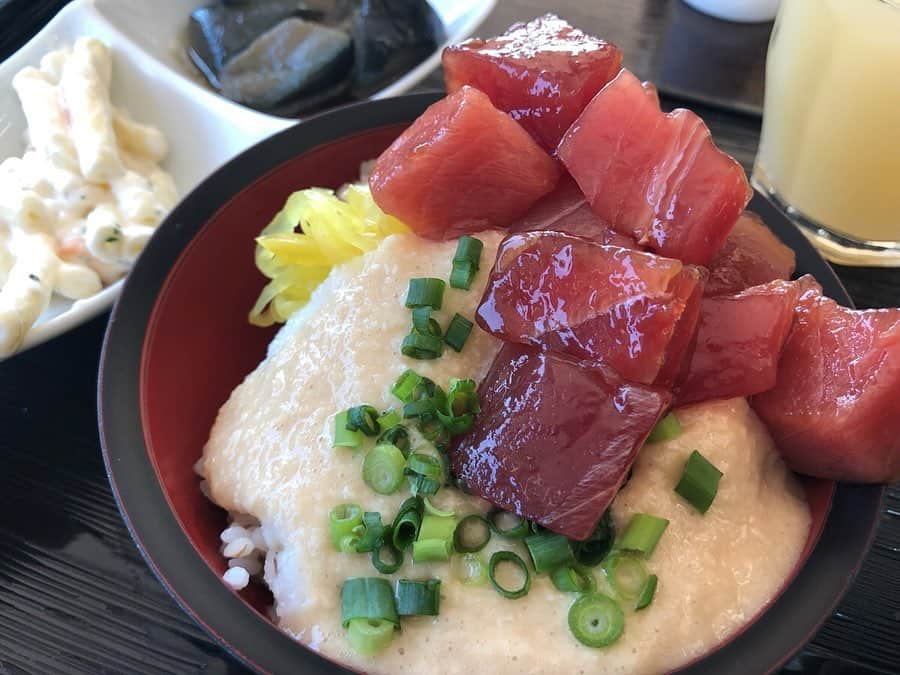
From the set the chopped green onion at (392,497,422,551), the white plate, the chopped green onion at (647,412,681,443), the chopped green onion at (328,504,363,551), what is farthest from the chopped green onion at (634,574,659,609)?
the white plate

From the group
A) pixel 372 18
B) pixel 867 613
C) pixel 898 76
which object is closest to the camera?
pixel 867 613

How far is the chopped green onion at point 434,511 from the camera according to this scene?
53.4 inches

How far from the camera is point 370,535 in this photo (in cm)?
135

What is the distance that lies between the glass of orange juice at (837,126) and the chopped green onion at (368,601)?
1.73 m

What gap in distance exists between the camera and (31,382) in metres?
2.04

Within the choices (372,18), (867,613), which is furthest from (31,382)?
(867,613)

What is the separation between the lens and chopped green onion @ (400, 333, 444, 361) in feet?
4.92

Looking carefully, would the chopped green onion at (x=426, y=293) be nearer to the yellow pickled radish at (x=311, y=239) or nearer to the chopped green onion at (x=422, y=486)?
the yellow pickled radish at (x=311, y=239)

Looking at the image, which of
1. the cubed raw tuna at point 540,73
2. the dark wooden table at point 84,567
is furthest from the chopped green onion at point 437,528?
the cubed raw tuna at point 540,73

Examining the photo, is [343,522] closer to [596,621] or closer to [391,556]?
[391,556]

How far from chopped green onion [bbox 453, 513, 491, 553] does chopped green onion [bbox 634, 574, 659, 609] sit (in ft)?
0.89

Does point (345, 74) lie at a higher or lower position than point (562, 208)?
lower

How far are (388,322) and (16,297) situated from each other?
41.1 inches

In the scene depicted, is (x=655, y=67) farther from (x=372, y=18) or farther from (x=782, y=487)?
(x=782, y=487)
